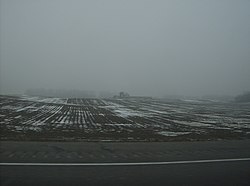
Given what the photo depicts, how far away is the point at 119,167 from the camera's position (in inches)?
279

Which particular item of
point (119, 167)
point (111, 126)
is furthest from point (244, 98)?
point (119, 167)

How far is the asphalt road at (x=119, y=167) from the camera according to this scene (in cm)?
599

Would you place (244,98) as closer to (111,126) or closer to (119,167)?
(111,126)

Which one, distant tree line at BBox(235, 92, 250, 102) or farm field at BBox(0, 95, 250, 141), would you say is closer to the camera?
farm field at BBox(0, 95, 250, 141)

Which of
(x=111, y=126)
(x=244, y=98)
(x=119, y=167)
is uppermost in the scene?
(x=244, y=98)

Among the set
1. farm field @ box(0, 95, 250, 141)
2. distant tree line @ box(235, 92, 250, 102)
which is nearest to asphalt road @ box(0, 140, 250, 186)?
farm field @ box(0, 95, 250, 141)

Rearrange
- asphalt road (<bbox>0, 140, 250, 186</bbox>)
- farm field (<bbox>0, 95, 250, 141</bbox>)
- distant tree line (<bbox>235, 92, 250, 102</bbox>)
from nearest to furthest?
asphalt road (<bbox>0, 140, 250, 186</bbox>), farm field (<bbox>0, 95, 250, 141</bbox>), distant tree line (<bbox>235, 92, 250, 102</bbox>)

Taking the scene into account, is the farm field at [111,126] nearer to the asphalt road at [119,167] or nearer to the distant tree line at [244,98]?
the asphalt road at [119,167]

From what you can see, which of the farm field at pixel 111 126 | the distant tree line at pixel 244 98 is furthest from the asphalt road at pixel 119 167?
the distant tree line at pixel 244 98

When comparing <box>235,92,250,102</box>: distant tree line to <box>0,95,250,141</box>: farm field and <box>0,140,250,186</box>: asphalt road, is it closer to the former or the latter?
<box>0,95,250,141</box>: farm field

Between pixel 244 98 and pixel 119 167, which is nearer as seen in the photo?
pixel 119 167

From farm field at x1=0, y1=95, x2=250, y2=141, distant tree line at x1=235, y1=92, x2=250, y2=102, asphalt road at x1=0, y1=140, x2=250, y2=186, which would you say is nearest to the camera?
asphalt road at x1=0, y1=140, x2=250, y2=186

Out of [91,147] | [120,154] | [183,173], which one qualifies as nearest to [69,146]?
[91,147]

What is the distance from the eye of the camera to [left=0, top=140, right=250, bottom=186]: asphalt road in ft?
19.6
